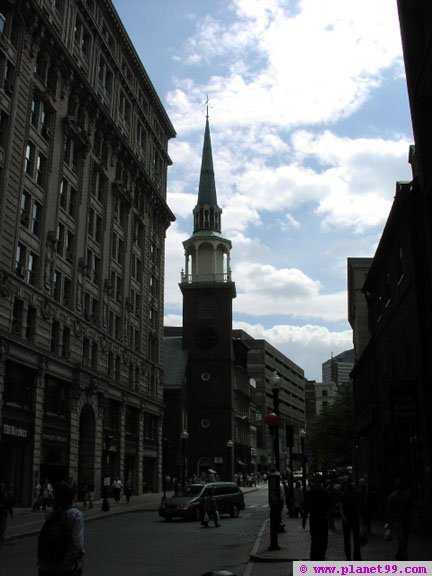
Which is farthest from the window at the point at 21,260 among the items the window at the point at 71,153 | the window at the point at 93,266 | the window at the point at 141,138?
the window at the point at 141,138

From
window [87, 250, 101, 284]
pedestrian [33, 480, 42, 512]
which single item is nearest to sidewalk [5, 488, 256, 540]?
pedestrian [33, 480, 42, 512]

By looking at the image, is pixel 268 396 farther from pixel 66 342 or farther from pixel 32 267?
pixel 32 267

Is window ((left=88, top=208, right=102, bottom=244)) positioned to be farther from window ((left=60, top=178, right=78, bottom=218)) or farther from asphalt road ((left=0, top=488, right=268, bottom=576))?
asphalt road ((left=0, top=488, right=268, bottom=576))

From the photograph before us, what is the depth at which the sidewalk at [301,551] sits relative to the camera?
14.8 m

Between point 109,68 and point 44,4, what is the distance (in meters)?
12.8

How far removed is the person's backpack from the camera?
7137 mm

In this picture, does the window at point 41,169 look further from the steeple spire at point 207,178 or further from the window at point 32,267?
the steeple spire at point 207,178

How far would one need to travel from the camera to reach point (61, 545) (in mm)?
7160

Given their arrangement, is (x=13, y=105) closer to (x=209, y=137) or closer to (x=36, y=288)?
(x=36, y=288)

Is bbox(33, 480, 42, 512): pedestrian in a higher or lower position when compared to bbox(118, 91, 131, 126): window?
lower

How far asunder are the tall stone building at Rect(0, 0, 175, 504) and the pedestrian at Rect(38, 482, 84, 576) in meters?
26.9

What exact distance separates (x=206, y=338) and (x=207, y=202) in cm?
1952

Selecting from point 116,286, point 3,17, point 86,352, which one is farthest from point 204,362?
point 3,17

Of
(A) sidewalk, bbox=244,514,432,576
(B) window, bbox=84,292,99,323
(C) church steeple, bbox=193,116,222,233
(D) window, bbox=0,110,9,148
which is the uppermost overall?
(C) church steeple, bbox=193,116,222,233
